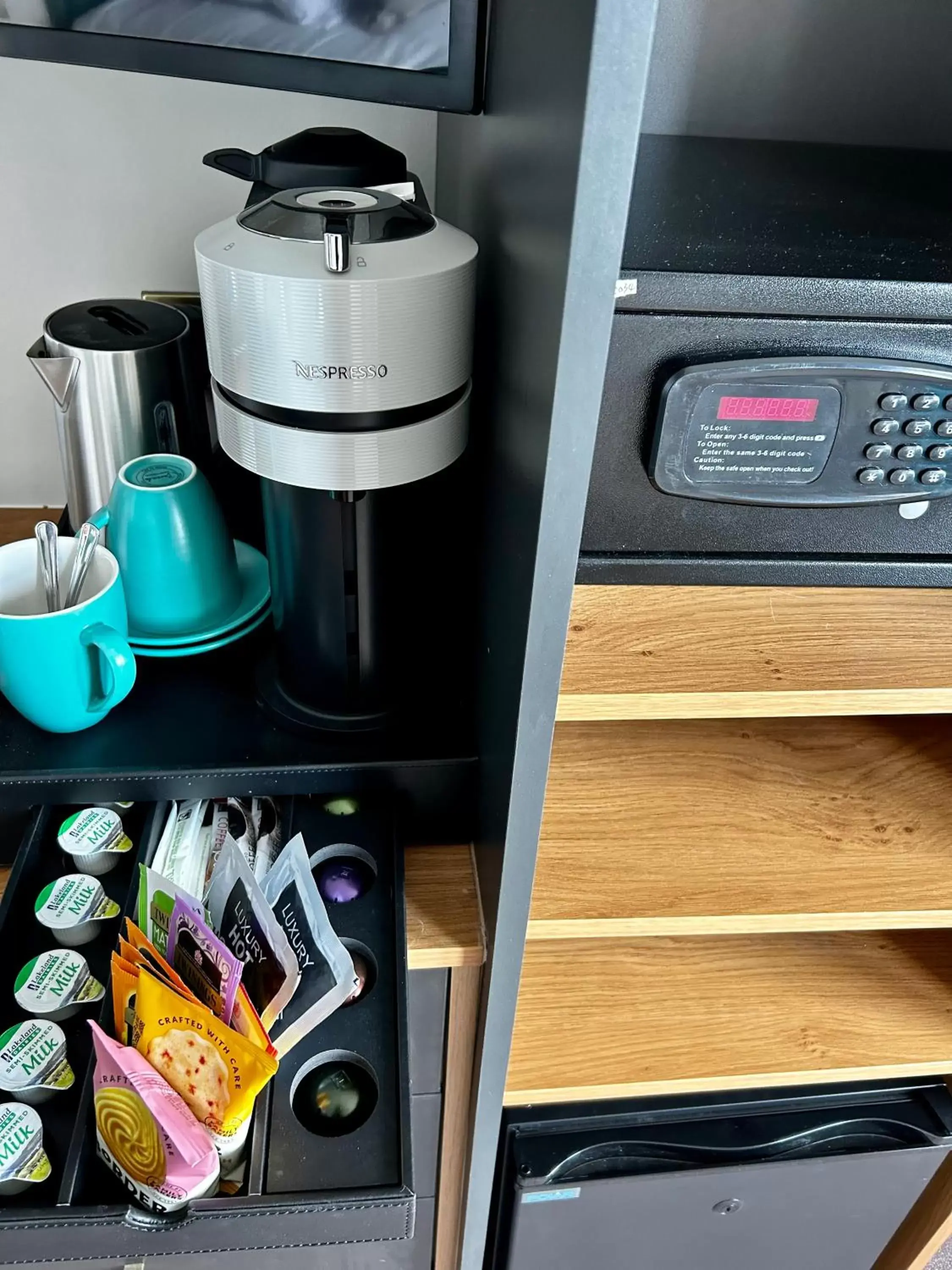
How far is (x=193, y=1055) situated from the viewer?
562 mm

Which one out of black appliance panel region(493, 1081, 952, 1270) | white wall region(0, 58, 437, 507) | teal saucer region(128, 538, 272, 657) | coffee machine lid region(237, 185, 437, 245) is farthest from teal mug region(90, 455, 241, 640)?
black appliance panel region(493, 1081, 952, 1270)

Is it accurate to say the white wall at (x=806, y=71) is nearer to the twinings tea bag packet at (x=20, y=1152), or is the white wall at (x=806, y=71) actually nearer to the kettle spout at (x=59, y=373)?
the kettle spout at (x=59, y=373)

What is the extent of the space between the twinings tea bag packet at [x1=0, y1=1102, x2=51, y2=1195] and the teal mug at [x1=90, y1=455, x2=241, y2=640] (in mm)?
358

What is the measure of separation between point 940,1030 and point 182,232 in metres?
1.04

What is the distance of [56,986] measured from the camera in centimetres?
64

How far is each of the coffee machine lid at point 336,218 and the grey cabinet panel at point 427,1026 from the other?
1.69ft

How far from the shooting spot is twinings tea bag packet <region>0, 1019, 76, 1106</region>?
1.93ft

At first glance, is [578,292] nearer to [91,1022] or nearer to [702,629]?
[702,629]

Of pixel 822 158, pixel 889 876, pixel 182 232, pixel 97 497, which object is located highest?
pixel 822 158

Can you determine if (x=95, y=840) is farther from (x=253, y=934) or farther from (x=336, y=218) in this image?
(x=336, y=218)

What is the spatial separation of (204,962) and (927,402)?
511 mm

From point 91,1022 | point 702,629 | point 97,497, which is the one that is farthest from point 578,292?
point 97,497

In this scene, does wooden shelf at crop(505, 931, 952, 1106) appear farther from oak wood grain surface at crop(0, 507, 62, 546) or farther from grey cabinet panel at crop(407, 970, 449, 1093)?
oak wood grain surface at crop(0, 507, 62, 546)

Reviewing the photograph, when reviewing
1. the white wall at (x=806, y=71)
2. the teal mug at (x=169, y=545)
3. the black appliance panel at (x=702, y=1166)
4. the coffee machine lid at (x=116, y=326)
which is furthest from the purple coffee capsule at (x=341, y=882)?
the white wall at (x=806, y=71)
